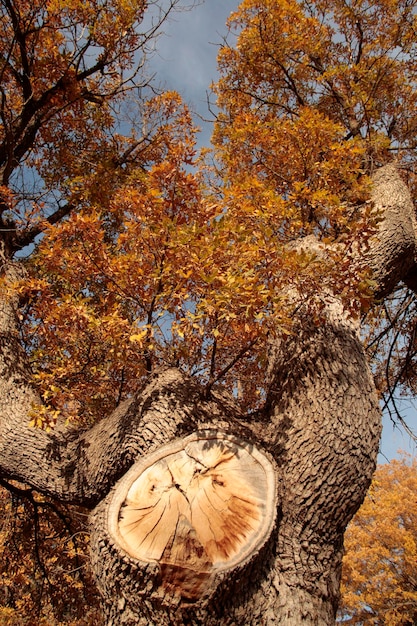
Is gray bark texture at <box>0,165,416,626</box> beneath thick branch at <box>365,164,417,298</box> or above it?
beneath

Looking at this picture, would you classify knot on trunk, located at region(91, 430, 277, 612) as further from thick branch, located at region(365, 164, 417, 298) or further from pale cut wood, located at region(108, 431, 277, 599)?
thick branch, located at region(365, 164, 417, 298)

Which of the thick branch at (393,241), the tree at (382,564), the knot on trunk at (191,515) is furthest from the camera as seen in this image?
the tree at (382,564)

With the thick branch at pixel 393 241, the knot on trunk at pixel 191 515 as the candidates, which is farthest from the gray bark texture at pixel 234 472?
the thick branch at pixel 393 241

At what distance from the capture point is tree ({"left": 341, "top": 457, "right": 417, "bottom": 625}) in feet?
41.4

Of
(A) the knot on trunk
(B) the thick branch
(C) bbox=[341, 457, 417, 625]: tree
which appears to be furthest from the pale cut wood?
(C) bbox=[341, 457, 417, 625]: tree

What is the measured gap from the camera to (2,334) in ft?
11.5

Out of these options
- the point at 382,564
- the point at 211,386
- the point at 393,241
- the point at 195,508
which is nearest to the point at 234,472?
the point at 195,508

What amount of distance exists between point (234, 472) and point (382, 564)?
571 inches

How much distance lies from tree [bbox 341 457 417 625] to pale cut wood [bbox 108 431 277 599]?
11.7 m

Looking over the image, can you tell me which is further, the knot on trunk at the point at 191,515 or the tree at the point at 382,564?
the tree at the point at 382,564

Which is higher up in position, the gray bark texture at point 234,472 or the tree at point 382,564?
the gray bark texture at point 234,472

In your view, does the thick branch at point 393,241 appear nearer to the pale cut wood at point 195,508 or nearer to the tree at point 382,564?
the pale cut wood at point 195,508

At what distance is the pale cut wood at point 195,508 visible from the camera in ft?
6.74

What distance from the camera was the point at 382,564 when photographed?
1348 cm
